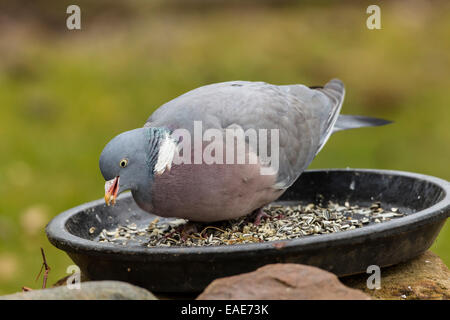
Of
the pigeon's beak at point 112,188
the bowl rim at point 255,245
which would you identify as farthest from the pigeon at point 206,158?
the bowl rim at point 255,245

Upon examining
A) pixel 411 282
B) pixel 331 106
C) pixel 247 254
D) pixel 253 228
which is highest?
pixel 331 106

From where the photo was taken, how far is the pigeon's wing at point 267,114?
254 centimetres

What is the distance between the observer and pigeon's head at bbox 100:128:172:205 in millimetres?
2314

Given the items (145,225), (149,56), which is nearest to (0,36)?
(149,56)

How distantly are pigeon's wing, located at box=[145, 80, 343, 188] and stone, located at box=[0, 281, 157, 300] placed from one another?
2.53 ft

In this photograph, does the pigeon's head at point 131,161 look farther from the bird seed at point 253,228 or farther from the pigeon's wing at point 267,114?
the bird seed at point 253,228

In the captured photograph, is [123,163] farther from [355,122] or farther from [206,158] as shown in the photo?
[355,122]

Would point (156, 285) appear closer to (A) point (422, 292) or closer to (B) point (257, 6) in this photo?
(A) point (422, 292)

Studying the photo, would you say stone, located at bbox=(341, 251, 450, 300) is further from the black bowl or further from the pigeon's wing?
the pigeon's wing

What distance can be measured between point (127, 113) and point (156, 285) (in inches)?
184

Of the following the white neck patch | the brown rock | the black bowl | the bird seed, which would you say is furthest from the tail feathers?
the brown rock

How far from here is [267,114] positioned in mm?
2672

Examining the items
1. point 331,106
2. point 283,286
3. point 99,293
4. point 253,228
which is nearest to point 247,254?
point 283,286

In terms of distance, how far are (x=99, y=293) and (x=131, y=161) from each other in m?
0.62
